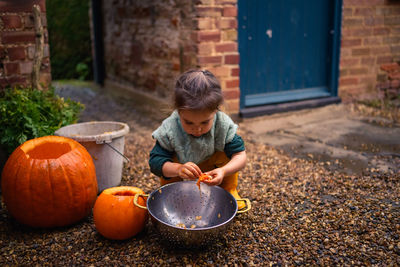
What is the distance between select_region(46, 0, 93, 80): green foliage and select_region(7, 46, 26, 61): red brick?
17.6 ft

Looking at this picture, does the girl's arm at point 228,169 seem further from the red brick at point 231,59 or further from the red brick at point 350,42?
the red brick at point 350,42

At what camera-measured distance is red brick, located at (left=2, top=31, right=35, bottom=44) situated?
122 inches

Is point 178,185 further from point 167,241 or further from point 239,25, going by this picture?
point 239,25

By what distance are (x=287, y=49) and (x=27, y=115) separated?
3.42 m

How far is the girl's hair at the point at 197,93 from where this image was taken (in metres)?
2.05

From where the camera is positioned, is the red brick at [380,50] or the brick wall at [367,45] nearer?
the brick wall at [367,45]

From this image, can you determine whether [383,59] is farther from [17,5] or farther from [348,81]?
[17,5]

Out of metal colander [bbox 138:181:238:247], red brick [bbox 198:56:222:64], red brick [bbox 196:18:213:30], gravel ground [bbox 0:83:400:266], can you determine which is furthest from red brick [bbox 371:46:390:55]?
metal colander [bbox 138:181:238:247]

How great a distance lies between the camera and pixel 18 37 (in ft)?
10.4

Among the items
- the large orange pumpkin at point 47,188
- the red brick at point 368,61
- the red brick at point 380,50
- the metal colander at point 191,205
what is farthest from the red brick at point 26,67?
the red brick at point 380,50

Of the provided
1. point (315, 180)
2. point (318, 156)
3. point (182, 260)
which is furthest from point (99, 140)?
point (318, 156)

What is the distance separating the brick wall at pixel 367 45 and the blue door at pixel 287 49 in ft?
0.56

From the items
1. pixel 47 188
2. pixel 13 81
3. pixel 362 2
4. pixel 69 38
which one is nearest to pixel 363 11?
pixel 362 2

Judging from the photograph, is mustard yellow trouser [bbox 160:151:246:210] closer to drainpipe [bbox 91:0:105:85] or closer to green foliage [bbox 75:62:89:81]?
drainpipe [bbox 91:0:105:85]
